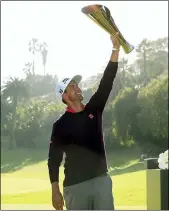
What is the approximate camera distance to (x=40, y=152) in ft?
51.8

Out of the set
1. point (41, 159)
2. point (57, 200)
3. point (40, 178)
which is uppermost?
point (57, 200)

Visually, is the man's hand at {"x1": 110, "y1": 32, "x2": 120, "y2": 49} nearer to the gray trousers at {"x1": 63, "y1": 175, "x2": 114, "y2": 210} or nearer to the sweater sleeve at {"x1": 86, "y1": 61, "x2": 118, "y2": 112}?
the sweater sleeve at {"x1": 86, "y1": 61, "x2": 118, "y2": 112}

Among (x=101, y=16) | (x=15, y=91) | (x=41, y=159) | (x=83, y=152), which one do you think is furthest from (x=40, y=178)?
(x=101, y=16)

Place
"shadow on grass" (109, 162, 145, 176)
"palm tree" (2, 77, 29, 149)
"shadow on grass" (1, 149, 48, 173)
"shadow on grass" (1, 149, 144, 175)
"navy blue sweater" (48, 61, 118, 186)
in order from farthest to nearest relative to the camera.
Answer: "palm tree" (2, 77, 29, 149), "shadow on grass" (1, 149, 48, 173), "shadow on grass" (1, 149, 144, 175), "shadow on grass" (109, 162, 145, 176), "navy blue sweater" (48, 61, 118, 186)

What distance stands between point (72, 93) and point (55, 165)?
12.5 inches

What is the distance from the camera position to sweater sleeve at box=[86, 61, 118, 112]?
205cm

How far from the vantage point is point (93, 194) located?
1.97 metres

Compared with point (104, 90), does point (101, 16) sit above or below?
above

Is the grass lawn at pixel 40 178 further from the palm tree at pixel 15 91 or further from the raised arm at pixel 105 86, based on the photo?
the raised arm at pixel 105 86

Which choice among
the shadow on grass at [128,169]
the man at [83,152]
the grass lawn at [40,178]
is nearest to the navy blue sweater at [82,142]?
the man at [83,152]

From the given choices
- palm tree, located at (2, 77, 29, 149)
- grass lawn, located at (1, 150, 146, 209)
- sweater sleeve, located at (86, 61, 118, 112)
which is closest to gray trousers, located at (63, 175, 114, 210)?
sweater sleeve, located at (86, 61, 118, 112)

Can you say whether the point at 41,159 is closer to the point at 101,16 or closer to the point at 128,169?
the point at 128,169

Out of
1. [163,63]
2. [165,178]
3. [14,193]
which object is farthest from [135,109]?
[165,178]

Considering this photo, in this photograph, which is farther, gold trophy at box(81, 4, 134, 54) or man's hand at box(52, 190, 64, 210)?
man's hand at box(52, 190, 64, 210)
